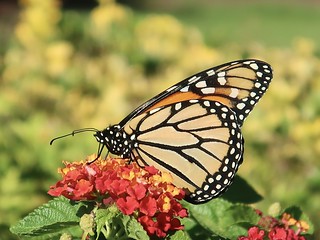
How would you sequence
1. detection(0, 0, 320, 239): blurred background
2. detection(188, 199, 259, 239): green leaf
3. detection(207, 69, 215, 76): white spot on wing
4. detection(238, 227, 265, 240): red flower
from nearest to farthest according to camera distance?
detection(238, 227, 265, 240): red flower < detection(188, 199, 259, 239): green leaf < detection(207, 69, 215, 76): white spot on wing < detection(0, 0, 320, 239): blurred background

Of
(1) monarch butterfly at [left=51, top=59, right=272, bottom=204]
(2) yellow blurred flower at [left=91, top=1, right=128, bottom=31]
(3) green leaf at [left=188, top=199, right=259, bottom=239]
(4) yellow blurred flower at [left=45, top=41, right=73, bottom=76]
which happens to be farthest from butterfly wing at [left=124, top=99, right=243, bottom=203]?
(2) yellow blurred flower at [left=91, top=1, right=128, bottom=31]

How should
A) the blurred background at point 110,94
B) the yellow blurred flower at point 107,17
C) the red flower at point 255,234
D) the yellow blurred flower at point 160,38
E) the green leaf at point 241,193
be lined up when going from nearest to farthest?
the red flower at point 255,234 < the green leaf at point 241,193 < the blurred background at point 110,94 < the yellow blurred flower at point 160,38 < the yellow blurred flower at point 107,17

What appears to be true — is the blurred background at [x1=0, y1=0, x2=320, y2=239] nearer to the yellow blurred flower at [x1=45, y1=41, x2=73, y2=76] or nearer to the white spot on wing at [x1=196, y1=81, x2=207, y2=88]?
the yellow blurred flower at [x1=45, y1=41, x2=73, y2=76]

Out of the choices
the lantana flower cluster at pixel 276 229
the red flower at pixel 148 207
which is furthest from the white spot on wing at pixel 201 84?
the red flower at pixel 148 207

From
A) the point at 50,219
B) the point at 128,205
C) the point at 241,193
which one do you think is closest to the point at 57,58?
the point at 241,193

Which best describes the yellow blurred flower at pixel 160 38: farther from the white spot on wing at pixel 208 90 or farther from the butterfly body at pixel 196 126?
the white spot on wing at pixel 208 90

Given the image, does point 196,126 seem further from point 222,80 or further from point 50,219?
point 50,219
